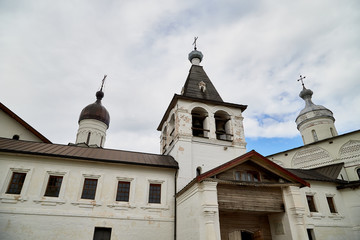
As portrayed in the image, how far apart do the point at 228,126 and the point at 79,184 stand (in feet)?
34.0

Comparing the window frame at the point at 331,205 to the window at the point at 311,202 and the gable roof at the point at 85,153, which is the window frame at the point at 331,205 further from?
the gable roof at the point at 85,153

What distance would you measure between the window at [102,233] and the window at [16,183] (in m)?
4.45

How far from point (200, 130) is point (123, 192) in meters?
6.72

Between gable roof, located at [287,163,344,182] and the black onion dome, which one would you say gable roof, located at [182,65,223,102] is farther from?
the black onion dome

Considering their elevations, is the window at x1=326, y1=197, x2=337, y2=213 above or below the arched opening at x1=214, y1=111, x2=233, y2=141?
below

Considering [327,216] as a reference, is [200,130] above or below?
above

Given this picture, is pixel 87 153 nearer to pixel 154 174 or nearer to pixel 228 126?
pixel 154 174

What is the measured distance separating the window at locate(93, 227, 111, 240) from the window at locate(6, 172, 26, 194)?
445 centimetres

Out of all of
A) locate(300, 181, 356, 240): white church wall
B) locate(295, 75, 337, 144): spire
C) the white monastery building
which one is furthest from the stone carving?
locate(300, 181, 356, 240): white church wall

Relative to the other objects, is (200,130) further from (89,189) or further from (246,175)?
(89,189)

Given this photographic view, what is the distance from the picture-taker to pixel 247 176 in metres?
11.4

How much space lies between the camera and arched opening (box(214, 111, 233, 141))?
1623 cm

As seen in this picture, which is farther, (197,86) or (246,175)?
(197,86)

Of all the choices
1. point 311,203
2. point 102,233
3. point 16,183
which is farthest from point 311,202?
point 16,183
